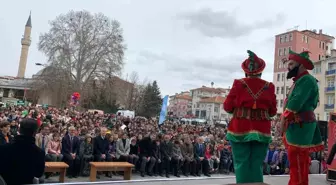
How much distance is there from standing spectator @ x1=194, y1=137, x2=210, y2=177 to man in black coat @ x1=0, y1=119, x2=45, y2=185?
8.62m

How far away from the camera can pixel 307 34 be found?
176 ft

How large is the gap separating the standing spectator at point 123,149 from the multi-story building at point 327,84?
130 feet

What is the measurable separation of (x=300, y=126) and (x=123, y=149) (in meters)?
6.85

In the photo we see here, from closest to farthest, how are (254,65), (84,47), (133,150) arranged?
(254,65) < (133,150) < (84,47)

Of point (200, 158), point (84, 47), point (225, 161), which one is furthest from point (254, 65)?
point (84, 47)

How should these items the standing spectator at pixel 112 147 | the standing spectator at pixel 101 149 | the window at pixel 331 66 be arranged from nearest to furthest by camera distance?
the standing spectator at pixel 101 149
the standing spectator at pixel 112 147
the window at pixel 331 66

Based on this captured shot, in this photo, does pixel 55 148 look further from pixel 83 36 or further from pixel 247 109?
pixel 83 36

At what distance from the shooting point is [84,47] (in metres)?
37.4

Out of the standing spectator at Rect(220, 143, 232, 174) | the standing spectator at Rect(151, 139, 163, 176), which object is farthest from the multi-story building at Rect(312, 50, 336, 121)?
the standing spectator at Rect(151, 139, 163, 176)

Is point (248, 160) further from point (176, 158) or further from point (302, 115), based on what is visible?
point (176, 158)

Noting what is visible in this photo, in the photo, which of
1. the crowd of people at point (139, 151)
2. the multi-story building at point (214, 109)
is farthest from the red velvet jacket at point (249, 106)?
the multi-story building at point (214, 109)

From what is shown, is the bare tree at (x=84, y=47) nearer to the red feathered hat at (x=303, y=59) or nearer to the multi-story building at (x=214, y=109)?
the red feathered hat at (x=303, y=59)

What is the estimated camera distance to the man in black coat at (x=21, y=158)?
3.05m

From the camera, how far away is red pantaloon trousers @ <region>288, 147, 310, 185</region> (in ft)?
12.2
